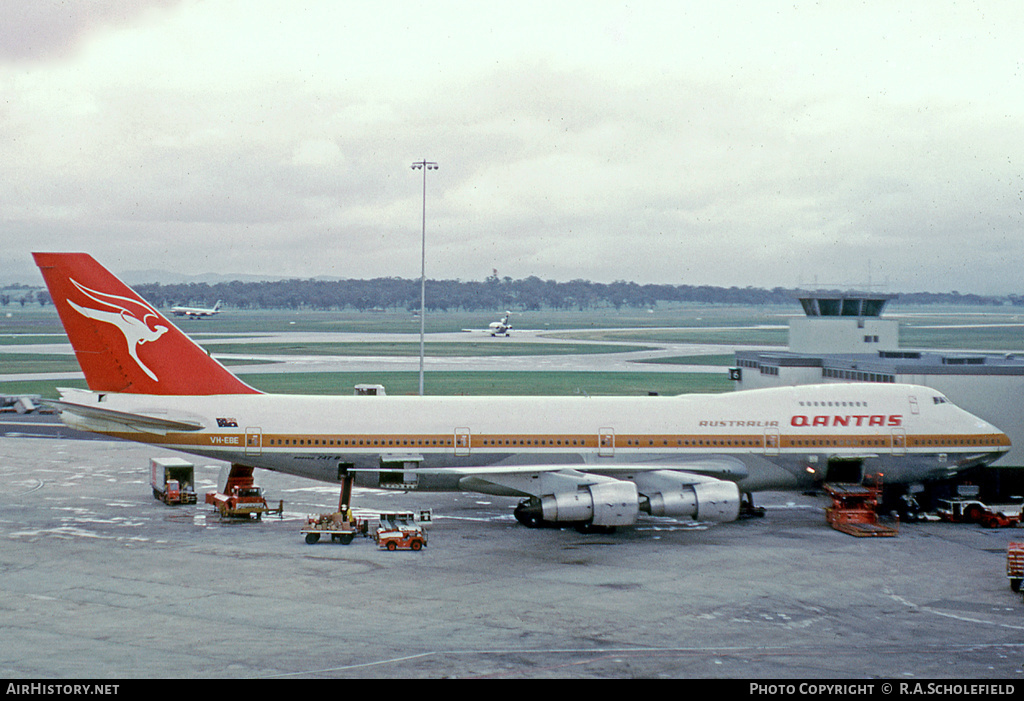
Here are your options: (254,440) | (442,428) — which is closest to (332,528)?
(254,440)

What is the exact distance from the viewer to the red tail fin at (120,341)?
3734 centimetres

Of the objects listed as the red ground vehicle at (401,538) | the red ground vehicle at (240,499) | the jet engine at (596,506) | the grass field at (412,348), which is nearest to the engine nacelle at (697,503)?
the jet engine at (596,506)

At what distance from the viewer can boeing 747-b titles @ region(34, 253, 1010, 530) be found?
3681 cm

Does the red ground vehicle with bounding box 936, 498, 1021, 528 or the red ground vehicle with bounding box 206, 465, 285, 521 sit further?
the red ground vehicle with bounding box 206, 465, 285, 521

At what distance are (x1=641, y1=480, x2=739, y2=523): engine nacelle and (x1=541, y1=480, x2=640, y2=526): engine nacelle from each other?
85 centimetres

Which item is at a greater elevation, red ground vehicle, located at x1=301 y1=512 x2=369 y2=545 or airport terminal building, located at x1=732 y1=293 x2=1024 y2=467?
airport terminal building, located at x1=732 y1=293 x2=1024 y2=467

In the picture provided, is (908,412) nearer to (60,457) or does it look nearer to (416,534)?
(416,534)

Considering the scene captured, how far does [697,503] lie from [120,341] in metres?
22.7

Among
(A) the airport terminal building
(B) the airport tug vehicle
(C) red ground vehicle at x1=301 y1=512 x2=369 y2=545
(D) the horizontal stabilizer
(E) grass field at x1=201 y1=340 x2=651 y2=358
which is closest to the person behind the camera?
(B) the airport tug vehicle

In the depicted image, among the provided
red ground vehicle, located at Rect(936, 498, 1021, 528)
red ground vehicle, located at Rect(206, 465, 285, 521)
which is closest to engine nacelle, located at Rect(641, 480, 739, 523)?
red ground vehicle, located at Rect(936, 498, 1021, 528)

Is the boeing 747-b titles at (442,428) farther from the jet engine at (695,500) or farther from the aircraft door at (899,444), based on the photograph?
the jet engine at (695,500)

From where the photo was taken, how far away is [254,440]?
121ft

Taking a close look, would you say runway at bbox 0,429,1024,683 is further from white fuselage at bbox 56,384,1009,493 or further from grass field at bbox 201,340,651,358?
grass field at bbox 201,340,651,358
